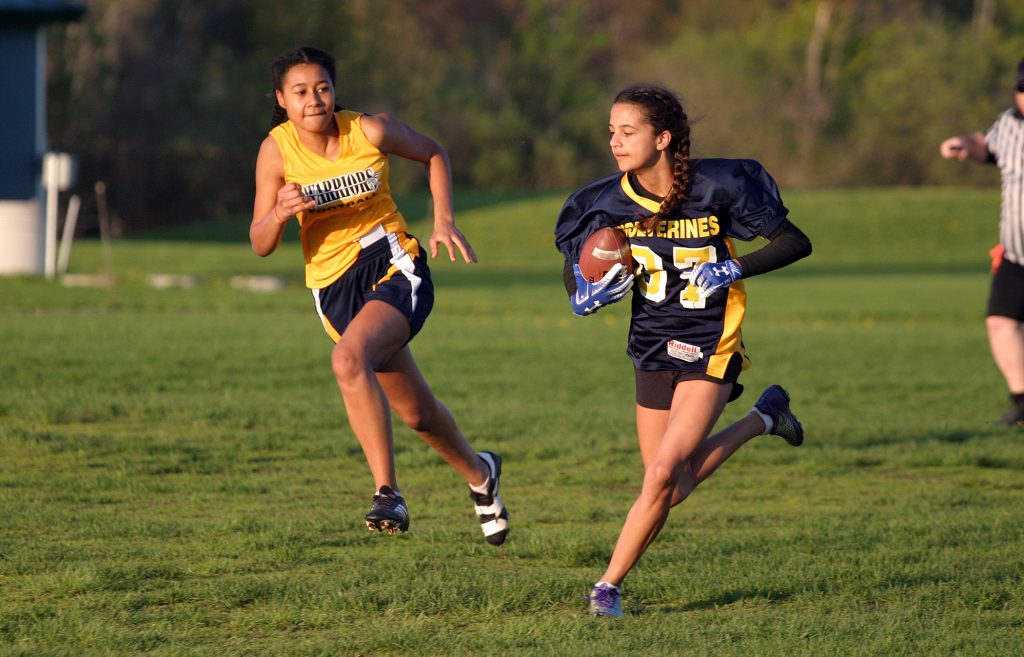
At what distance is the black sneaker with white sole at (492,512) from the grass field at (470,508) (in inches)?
3.4

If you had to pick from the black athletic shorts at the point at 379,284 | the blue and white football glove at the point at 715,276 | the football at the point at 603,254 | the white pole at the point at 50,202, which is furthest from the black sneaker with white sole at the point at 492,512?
the white pole at the point at 50,202

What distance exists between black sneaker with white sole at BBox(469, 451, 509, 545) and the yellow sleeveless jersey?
3.96 ft

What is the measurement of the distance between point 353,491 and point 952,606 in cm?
365

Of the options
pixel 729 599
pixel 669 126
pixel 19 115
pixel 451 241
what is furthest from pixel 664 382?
pixel 19 115

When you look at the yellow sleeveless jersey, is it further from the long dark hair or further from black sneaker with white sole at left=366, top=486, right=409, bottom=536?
black sneaker with white sole at left=366, top=486, right=409, bottom=536

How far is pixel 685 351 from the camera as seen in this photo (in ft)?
19.5

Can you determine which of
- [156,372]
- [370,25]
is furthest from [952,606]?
[370,25]

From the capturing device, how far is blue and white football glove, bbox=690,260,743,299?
5.78 m

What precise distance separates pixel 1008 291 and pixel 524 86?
202 feet

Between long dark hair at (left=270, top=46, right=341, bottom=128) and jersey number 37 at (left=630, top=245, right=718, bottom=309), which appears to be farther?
long dark hair at (left=270, top=46, right=341, bottom=128)

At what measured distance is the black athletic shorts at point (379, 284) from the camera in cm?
688

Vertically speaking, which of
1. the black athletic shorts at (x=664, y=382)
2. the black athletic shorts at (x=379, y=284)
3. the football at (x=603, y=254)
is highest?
the football at (x=603, y=254)

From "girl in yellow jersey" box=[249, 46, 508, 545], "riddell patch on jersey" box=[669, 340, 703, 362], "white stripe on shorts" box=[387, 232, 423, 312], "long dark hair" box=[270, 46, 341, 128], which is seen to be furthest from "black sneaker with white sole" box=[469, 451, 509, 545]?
"long dark hair" box=[270, 46, 341, 128]

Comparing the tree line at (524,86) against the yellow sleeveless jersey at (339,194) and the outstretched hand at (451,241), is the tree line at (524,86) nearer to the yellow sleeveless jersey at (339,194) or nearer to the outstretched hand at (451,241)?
the yellow sleeveless jersey at (339,194)
